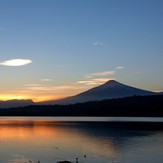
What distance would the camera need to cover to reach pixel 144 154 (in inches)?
2002

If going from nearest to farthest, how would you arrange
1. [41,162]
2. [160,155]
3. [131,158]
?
[41,162]
[131,158]
[160,155]

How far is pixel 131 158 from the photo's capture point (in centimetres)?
4631

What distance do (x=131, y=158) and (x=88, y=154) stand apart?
24.2ft

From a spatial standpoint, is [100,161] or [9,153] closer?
[100,161]

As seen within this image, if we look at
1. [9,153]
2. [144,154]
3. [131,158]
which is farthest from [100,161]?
[9,153]

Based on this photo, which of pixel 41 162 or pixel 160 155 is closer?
pixel 41 162

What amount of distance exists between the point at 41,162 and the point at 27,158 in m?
4.32

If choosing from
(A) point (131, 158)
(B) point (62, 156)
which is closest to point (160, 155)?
(A) point (131, 158)

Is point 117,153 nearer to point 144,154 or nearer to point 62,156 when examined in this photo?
point 144,154

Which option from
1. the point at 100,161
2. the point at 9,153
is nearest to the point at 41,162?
the point at 100,161

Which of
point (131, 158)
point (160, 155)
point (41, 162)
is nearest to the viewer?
point (41, 162)

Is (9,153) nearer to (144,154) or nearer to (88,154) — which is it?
(88,154)

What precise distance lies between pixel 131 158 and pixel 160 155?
20.0ft

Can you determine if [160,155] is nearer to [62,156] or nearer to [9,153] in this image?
[62,156]
